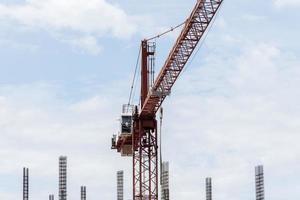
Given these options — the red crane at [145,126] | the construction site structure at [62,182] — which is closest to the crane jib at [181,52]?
the red crane at [145,126]

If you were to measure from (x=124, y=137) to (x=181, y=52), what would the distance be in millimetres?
35862

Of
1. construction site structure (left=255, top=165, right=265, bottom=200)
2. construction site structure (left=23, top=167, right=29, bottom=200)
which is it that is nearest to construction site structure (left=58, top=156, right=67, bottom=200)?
construction site structure (left=23, top=167, right=29, bottom=200)

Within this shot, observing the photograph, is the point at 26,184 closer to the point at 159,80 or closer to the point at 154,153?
the point at 154,153

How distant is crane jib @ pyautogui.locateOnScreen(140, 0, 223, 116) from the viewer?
9938 centimetres

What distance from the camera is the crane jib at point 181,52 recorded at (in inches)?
3912

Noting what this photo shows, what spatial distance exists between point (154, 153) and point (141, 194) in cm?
785

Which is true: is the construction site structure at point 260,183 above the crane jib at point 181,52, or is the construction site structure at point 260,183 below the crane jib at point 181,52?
below

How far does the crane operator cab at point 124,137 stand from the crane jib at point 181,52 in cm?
992

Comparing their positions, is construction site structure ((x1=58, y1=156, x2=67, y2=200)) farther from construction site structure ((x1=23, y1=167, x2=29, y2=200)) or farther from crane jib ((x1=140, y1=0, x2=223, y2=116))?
crane jib ((x1=140, y1=0, x2=223, y2=116))

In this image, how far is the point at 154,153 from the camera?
139375 millimetres

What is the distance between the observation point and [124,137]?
141000mm

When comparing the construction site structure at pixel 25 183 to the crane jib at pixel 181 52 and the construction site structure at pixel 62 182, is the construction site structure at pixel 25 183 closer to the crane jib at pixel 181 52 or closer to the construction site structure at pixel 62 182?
the construction site structure at pixel 62 182

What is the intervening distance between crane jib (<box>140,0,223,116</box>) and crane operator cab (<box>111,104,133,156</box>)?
9.92m

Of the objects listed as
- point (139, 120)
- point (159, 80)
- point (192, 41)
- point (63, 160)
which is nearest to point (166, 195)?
point (63, 160)
